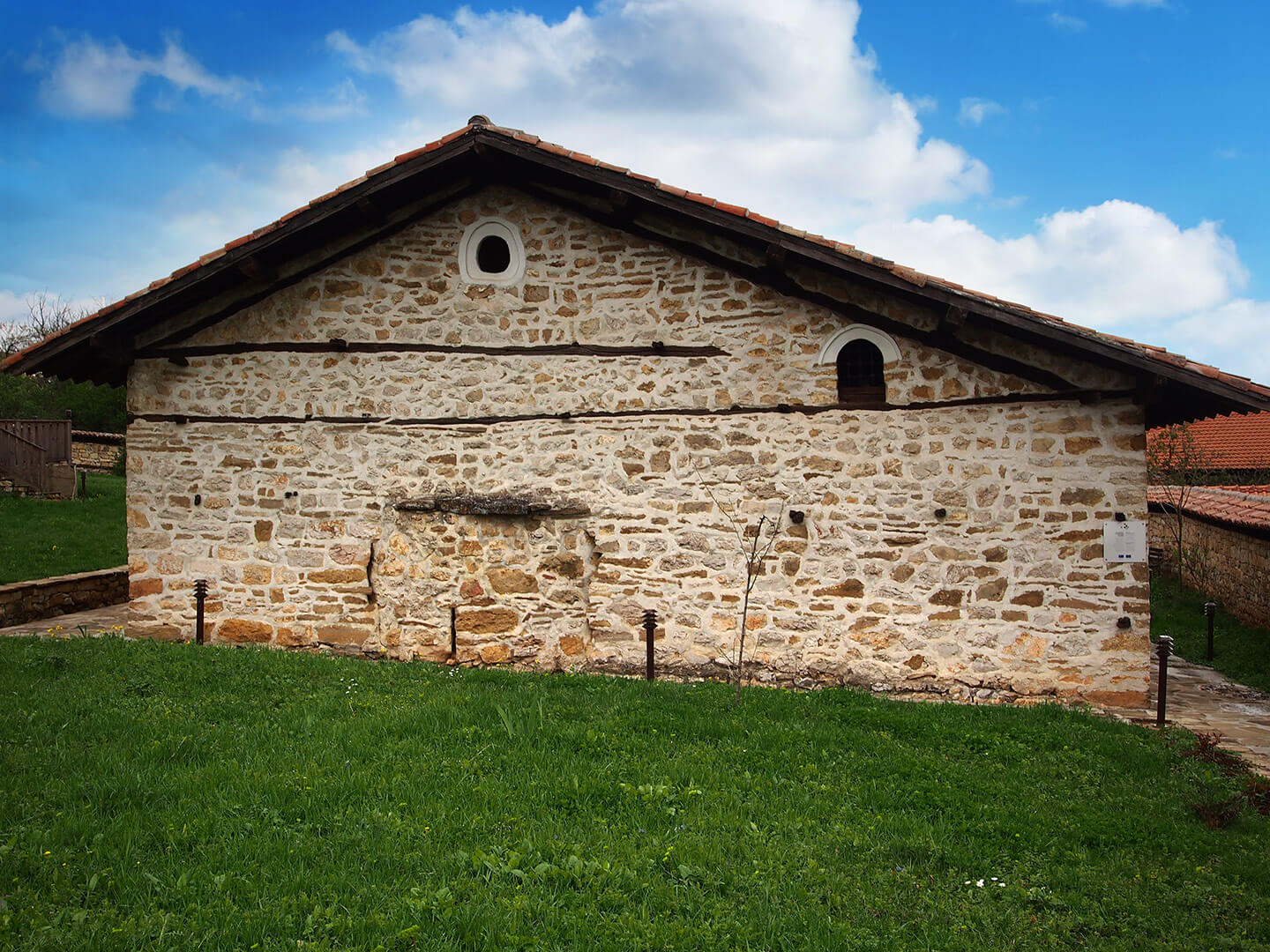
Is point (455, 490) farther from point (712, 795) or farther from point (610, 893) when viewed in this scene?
point (610, 893)

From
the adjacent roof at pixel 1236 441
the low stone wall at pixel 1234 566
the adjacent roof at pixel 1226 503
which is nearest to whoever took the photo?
the low stone wall at pixel 1234 566

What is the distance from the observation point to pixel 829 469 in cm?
733

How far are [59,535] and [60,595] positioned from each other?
534 centimetres

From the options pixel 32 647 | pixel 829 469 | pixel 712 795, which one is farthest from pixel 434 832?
pixel 32 647

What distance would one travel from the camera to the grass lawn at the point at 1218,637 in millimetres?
8720

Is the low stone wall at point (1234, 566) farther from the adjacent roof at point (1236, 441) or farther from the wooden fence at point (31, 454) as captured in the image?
the wooden fence at point (31, 454)

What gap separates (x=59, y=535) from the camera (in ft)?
47.3

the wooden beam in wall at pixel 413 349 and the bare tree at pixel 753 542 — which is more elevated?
the wooden beam in wall at pixel 413 349

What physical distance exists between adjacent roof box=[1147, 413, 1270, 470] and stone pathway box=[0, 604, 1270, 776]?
1235 cm

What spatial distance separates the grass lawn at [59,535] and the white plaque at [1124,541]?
13.6m

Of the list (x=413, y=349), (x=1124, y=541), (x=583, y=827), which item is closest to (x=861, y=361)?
(x=1124, y=541)

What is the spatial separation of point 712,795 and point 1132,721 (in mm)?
4198

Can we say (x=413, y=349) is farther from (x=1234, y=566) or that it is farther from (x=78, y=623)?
(x=1234, y=566)

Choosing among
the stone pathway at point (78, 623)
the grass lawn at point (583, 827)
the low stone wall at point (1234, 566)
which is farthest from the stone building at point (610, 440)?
the low stone wall at point (1234, 566)
